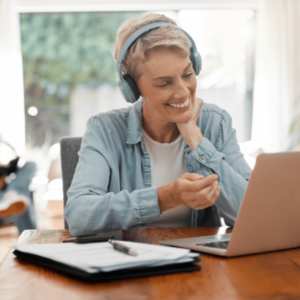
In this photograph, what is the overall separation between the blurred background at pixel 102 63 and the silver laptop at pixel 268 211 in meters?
3.41

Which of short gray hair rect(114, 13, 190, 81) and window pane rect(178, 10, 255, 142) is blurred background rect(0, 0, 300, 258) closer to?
window pane rect(178, 10, 255, 142)

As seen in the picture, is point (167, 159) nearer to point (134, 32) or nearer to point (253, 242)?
point (134, 32)

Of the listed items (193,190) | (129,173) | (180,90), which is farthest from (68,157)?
(193,190)

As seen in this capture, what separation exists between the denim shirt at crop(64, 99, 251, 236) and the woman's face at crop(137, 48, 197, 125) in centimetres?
11

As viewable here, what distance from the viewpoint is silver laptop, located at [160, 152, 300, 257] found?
0.62m

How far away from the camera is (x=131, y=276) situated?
0.55 meters

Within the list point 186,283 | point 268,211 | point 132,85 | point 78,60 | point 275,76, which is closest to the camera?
point 186,283

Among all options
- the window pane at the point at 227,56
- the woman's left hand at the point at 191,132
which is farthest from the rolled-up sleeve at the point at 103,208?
the window pane at the point at 227,56

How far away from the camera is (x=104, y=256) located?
58 centimetres

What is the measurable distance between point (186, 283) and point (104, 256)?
137 millimetres

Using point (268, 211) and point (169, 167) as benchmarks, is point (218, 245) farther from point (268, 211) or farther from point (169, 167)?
point (169, 167)

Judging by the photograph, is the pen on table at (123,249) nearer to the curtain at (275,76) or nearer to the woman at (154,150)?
the woman at (154,150)

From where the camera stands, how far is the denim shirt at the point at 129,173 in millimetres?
→ 940

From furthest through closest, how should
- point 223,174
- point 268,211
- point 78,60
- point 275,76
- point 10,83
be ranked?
point 275,76 → point 78,60 → point 10,83 → point 223,174 → point 268,211
